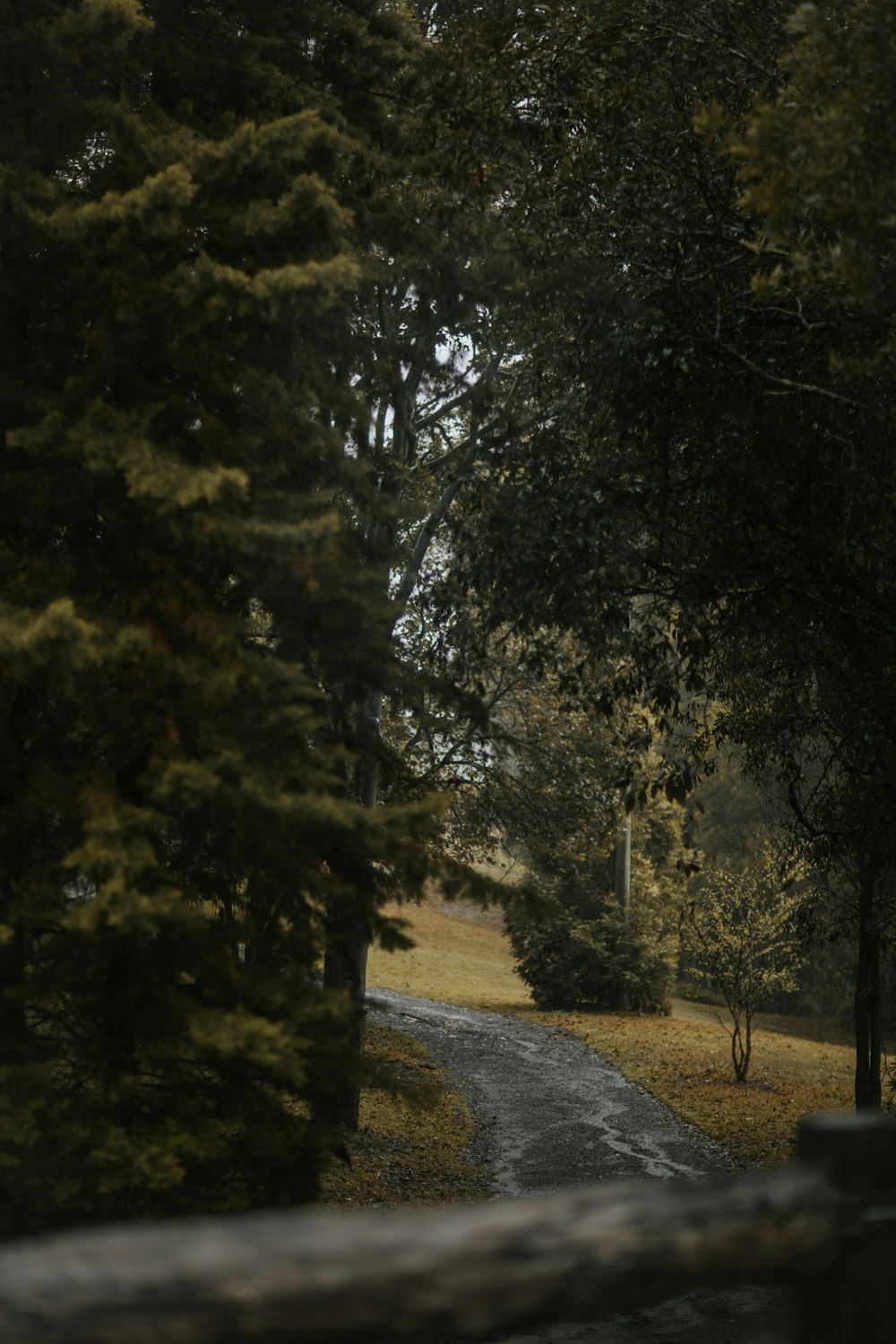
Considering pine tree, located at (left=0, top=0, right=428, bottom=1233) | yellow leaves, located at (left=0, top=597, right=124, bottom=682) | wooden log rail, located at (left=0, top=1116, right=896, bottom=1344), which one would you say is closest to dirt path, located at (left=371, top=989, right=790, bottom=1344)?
pine tree, located at (left=0, top=0, right=428, bottom=1233)

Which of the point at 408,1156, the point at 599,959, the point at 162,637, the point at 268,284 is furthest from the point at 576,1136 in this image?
the point at 599,959

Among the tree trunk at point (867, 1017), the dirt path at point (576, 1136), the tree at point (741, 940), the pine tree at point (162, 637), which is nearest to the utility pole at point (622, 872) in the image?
the dirt path at point (576, 1136)

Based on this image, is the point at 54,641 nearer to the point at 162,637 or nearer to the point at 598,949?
the point at 162,637

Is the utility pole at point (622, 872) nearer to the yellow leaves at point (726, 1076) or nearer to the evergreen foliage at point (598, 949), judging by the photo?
the evergreen foliage at point (598, 949)

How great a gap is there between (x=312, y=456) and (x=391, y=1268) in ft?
20.7

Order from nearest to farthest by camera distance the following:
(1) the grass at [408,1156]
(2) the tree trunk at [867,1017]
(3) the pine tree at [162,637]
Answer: (3) the pine tree at [162,637] < (1) the grass at [408,1156] < (2) the tree trunk at [867,1017]

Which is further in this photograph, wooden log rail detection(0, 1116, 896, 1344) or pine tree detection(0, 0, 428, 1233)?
pine tree detection(0, 0, 428, 1233)

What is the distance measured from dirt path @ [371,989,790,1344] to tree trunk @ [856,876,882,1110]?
1.69m

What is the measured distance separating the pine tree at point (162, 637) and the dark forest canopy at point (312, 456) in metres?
0.03

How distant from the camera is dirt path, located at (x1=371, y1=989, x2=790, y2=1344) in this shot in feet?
23.9

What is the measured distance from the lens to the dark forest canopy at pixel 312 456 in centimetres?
635

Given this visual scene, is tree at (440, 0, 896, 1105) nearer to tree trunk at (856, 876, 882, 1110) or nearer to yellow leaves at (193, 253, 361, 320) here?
yellow leaves at (193, 253, 361, 320)

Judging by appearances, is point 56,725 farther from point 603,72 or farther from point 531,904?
point 603,72

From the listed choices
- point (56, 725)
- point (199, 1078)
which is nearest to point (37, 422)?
point (56, 725)
